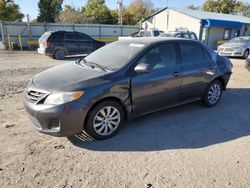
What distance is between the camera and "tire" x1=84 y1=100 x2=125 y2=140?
11.6ft

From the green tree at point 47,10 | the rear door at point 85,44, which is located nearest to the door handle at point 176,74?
the rear door at point 85,44

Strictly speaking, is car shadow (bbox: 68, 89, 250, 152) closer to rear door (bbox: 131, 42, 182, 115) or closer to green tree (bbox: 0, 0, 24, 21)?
rear door (bbox: 131, 42, 182, 115)

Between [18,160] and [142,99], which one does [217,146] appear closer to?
[142,99]

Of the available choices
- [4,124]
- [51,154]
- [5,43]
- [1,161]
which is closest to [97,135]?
[51,154]

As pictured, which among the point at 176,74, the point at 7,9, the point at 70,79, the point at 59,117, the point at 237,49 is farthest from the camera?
the point at 7,9

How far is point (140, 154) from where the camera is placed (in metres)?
3.35

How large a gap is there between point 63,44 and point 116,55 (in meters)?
9.43

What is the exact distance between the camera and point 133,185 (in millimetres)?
2701

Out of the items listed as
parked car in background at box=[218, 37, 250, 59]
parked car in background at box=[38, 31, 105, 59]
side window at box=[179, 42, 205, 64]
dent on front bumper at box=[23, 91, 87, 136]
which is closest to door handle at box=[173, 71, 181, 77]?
side window at box=[179, 42, 205, 64]

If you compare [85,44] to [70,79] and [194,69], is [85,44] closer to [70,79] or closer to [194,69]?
[194,69]

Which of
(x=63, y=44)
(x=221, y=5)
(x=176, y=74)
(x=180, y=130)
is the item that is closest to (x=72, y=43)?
(x=63, y=44)

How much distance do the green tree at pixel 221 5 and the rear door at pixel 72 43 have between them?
4411 cm

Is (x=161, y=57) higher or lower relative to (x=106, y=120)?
higher

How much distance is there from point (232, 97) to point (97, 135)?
169 inches
